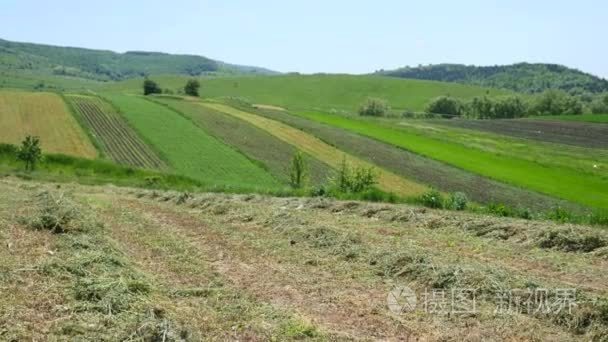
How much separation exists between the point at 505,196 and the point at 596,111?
3525 inches

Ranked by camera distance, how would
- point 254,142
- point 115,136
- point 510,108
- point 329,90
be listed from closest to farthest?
point 115,136 → point 254,142 → point 510,108 → point 329,90

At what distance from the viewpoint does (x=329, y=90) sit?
155250 millimetres

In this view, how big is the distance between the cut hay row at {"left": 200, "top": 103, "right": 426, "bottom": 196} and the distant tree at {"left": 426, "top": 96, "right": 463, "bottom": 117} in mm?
57320

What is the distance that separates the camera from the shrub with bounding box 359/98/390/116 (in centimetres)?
12000

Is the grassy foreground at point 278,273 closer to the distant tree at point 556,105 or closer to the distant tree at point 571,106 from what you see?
the distant tree at point 556,105

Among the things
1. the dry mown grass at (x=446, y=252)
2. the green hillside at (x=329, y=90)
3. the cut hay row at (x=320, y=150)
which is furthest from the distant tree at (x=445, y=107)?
the dry mown grass at (x=446, y=252)

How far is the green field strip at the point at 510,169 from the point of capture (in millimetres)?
41594

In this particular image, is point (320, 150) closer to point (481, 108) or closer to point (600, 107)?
point (481, 108)

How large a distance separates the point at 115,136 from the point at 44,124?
26.5 ft

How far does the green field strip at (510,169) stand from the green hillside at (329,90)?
68063 mm

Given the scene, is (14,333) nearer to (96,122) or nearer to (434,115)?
(96,122)

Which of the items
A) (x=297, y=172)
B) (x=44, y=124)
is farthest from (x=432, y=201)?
(x=44, y=124)

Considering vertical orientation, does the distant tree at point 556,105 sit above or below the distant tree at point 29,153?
above

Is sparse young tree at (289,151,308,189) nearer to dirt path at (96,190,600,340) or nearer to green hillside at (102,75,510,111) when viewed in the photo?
dirt path at (96,190,600,340)
